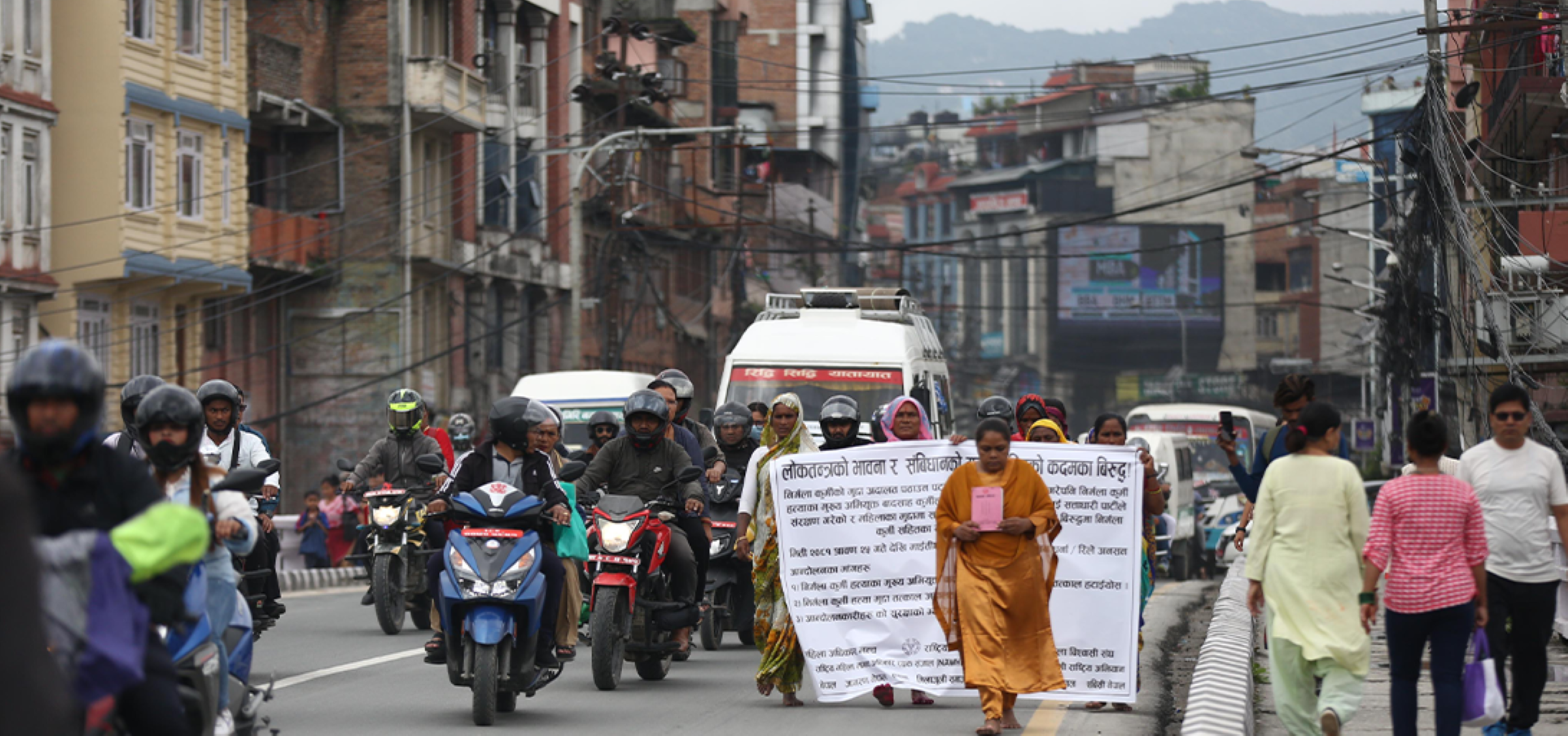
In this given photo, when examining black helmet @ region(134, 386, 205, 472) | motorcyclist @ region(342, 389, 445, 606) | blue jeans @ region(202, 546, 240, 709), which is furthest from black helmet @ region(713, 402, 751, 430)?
black helmet @ region(134, 386, 205, 472)

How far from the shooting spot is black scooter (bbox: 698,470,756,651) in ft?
45.0

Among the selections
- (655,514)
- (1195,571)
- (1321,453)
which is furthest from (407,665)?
(1195,571)

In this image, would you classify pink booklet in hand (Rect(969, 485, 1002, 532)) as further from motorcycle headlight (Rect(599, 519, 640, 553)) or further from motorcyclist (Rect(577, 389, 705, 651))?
motorcyclist (Rect(577, 389, 705, 651))

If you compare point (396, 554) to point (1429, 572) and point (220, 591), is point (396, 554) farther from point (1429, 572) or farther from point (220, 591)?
point (1429, 572)

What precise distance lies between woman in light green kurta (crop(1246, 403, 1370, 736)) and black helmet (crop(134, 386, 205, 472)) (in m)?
4.36

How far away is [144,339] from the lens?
1260 inches

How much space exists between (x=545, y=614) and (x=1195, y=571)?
85.8 feet

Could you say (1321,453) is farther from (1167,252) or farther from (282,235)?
(1167,252)

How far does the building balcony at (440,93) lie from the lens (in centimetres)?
3891

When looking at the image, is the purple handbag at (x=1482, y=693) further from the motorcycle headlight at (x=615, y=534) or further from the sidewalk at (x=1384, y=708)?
the motorcycle headlight at (x=615, y=534)

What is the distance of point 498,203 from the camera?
146 feet

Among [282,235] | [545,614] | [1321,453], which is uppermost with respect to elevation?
[282,235]

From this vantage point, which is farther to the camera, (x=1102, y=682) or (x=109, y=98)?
(x=109, y=98)

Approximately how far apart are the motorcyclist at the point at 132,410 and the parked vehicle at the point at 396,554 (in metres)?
3.72
